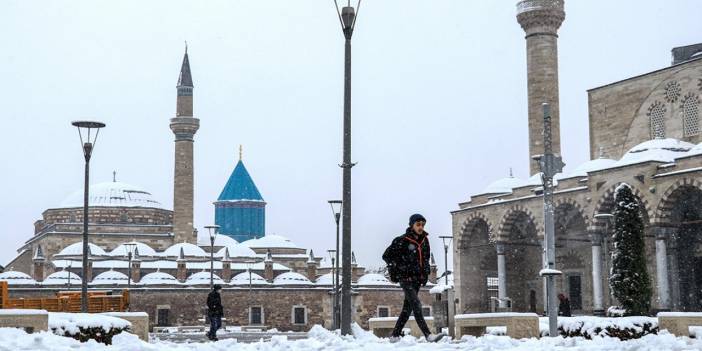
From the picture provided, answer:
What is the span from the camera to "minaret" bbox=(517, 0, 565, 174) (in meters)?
32.2

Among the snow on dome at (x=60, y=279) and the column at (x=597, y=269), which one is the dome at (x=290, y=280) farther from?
the column at (x=597, y=269)

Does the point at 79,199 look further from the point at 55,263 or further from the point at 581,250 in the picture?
the point at 581,250

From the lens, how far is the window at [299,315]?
39.5m

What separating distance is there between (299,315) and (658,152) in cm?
1908

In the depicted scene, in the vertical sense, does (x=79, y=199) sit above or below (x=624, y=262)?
above

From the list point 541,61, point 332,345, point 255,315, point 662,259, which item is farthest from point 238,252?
point 332,345

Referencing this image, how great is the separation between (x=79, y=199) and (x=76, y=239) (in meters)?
2.92

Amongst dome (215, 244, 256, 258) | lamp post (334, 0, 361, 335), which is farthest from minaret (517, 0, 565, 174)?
lamp post (334, 0, 361, 335)

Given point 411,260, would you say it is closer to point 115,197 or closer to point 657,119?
point 657,119

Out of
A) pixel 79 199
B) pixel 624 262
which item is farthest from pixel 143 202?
pixel 624 262

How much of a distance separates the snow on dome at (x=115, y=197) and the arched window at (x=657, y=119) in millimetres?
26036

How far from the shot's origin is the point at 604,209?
25.9 metres

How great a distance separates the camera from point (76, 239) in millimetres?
44188

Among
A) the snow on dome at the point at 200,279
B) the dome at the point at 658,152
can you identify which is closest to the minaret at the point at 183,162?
the snow on dome at the point at 200,279
